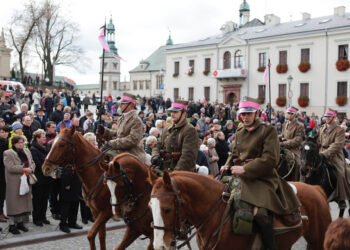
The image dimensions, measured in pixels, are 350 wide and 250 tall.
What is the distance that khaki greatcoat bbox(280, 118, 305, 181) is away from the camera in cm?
996

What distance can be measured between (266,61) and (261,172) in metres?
45.3

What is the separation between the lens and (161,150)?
6473 millimetres

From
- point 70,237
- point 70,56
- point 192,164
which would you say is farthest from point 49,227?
point 70,56

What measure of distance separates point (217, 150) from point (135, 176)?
7.47m

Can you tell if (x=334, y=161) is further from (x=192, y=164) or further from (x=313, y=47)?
(x=313, y=47)

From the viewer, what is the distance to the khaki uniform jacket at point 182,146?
6.05m

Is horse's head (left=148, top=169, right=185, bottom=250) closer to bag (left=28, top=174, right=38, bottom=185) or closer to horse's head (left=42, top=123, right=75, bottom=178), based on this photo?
horse's head (left=42, top=123, right=75, bottom=178)

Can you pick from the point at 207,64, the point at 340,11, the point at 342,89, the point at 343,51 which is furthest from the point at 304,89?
the point at 207,64

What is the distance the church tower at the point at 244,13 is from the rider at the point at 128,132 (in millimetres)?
60518

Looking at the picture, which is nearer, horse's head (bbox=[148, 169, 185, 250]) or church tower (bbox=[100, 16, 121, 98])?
horse's head (bbox=[148, 169, 185, 250])

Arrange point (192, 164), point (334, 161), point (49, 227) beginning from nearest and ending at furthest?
1. point (192, 164)
2. point (49, 227)
3. point (334, 161)

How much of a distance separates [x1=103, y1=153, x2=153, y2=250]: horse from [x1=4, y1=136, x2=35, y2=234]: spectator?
314cm

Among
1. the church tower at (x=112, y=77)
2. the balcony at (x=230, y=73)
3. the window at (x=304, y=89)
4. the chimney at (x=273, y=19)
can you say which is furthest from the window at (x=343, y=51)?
the church tower at (x=112, y=77)

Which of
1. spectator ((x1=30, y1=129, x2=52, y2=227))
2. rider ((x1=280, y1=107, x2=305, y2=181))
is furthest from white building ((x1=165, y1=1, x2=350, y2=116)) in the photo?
spectator ((x1=30, y1=129, x2=52, y2=227))
